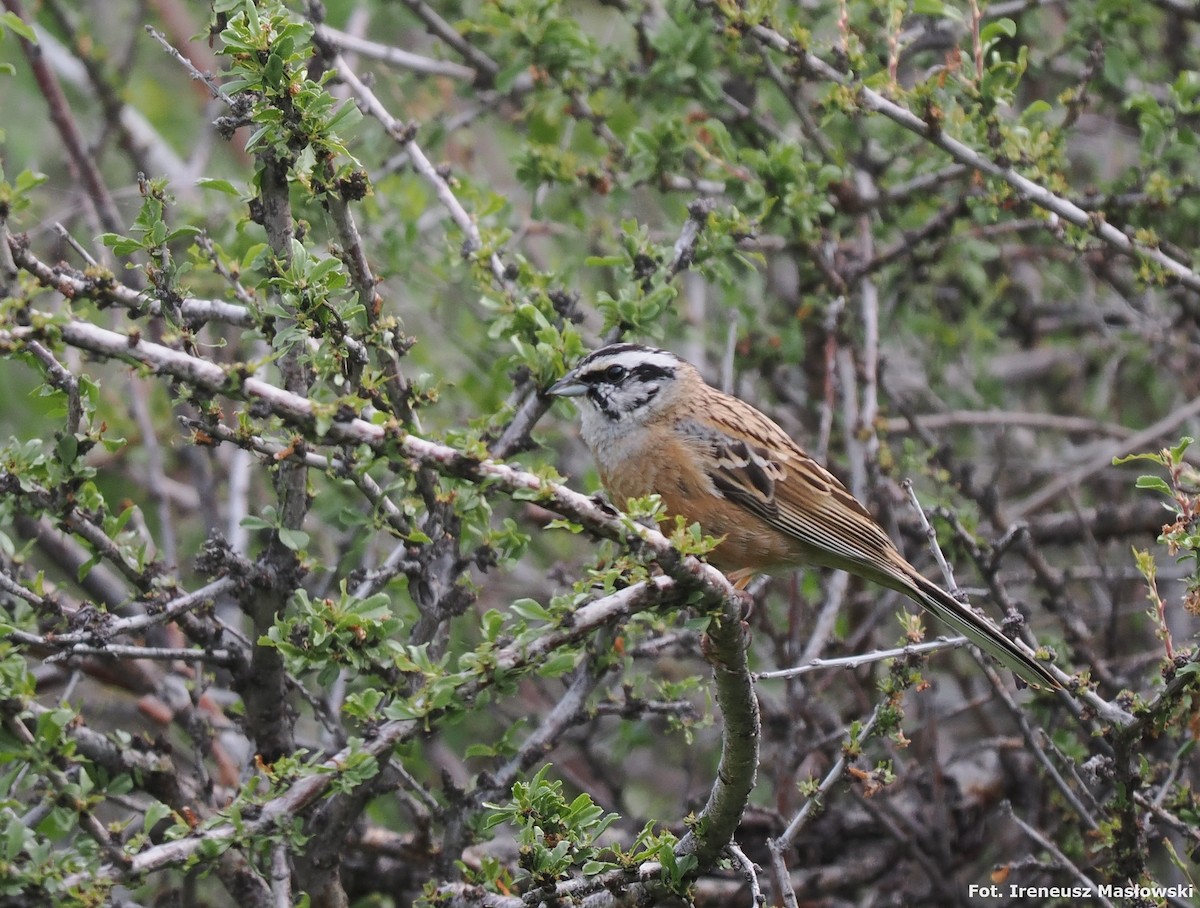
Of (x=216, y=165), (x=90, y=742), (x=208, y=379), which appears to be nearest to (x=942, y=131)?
(x=208, y=379)

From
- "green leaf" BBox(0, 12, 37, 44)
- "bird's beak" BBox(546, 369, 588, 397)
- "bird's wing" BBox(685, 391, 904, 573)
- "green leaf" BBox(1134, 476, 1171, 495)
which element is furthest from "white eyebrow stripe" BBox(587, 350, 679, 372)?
"green leaf" BBox(0, 12, 37, 44)

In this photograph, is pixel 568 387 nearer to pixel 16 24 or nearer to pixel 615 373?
pixel 615 373

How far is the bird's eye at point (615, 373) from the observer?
4.30 metres

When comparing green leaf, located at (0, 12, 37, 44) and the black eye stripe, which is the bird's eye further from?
green leaf, located at (0, 12, 37, 44)

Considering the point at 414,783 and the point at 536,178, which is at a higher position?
the point at 536,178

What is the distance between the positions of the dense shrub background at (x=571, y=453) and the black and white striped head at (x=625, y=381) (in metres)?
0.12

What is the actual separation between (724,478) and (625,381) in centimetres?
49

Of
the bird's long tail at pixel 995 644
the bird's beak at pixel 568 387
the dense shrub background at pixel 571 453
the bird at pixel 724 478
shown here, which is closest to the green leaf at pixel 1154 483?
the dense shrub background at pixel 571 453

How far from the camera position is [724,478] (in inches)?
175

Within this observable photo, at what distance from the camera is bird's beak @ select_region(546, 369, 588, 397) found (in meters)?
3.81

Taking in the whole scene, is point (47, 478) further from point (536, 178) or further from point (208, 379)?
point (536, 178)

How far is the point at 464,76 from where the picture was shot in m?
5.76

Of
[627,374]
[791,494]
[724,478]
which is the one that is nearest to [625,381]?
[627,374]

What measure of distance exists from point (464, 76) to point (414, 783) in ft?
11.0
